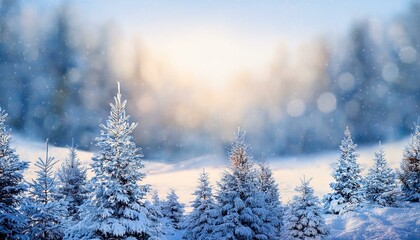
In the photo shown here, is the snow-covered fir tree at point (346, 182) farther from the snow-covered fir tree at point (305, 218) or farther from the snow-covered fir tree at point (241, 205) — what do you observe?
the snow-covered fir tree at point (241, 205)

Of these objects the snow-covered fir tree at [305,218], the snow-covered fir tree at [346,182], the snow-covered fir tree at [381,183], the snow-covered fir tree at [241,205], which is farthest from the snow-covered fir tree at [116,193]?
the snow-covered fir tree at [381,183]

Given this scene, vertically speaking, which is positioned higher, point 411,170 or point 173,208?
point 411,170

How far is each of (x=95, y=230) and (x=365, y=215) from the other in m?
30.1

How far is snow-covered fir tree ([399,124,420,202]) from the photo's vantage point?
40750 mm

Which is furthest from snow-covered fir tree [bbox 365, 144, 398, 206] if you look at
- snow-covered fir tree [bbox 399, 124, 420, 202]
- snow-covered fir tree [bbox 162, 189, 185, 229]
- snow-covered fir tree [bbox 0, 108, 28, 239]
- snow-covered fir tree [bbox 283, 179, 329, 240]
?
snow-covered fir tree [bbox 0, 108, 28, 239]

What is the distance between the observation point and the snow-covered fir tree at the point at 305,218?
2325 centimetres

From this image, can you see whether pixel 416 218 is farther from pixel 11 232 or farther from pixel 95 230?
pixel 11 232

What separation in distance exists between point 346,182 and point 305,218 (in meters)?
18.6

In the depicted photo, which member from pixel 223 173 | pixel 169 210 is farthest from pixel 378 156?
pixel 169 210

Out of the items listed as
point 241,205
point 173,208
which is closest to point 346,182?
point 241,205

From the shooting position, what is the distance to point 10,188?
53.2 feet

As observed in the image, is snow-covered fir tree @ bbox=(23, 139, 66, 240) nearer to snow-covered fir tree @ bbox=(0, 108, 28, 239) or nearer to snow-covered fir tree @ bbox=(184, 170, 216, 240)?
snow-covered fir tree @ bbox=(0, 108, 28, 239)

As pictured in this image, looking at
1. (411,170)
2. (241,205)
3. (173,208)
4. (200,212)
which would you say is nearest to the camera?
(241,205)

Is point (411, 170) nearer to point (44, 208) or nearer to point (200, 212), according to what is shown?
point (200, 212)
